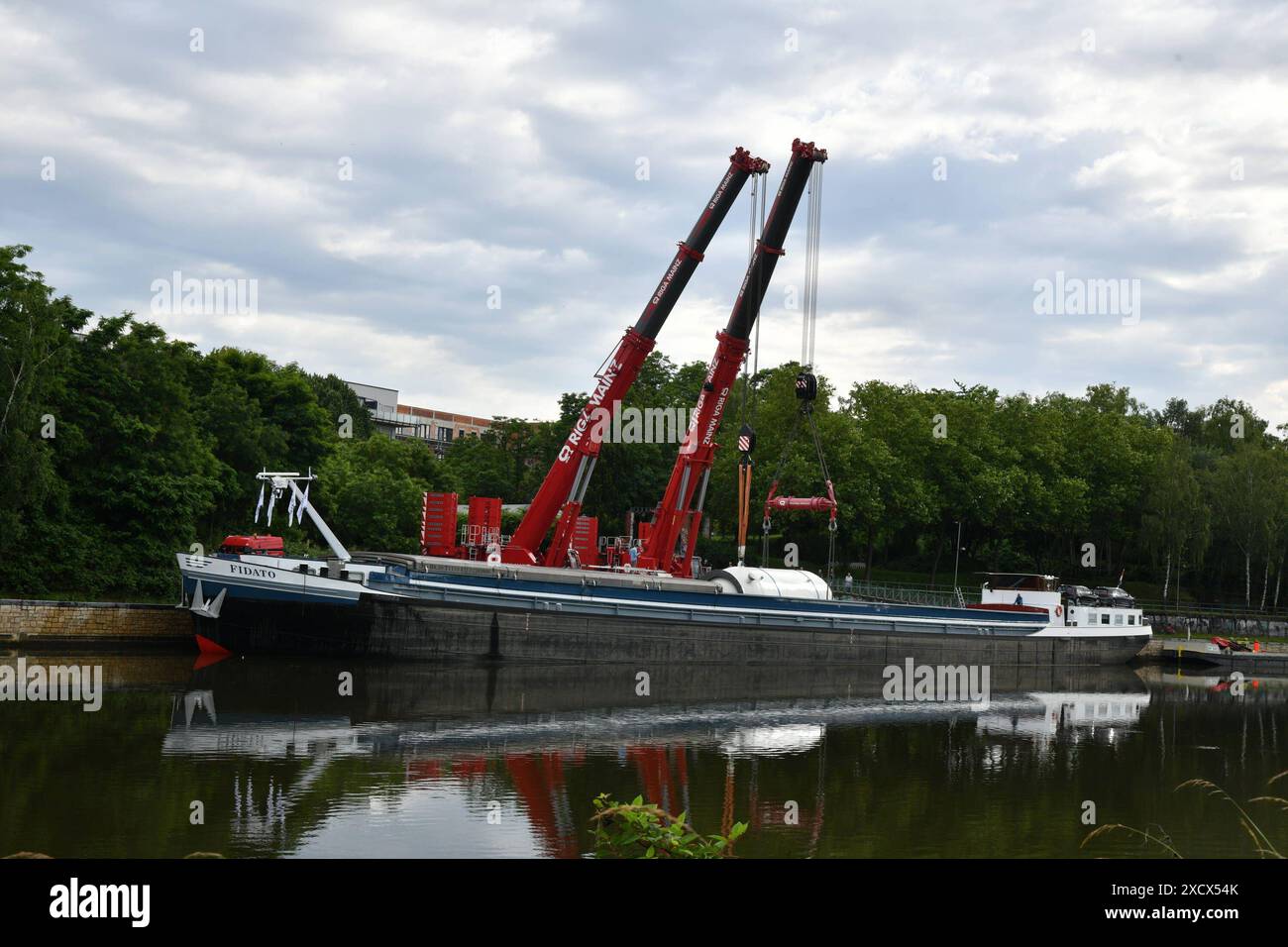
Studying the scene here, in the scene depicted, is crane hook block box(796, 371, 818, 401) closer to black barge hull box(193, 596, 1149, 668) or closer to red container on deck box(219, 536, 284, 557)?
black barge hull box(193, 596, 1149, 668)

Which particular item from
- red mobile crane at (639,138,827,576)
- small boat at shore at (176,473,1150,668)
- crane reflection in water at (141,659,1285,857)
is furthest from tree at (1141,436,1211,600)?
red mobile crane at (639,138,827,576)

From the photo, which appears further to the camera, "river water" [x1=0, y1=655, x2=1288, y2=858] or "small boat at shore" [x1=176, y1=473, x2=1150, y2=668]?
"small boat at shore" [x1=176, y1=473, x2=1150, y2=668]

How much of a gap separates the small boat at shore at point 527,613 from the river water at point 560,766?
95 centimetres

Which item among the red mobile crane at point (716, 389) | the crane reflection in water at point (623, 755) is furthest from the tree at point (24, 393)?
the red mobile crane at point (716, 389)

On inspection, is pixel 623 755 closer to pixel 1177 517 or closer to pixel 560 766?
pixel 560 766

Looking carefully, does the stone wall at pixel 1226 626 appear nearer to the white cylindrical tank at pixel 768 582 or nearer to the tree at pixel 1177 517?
the tree at pixel 1177 517

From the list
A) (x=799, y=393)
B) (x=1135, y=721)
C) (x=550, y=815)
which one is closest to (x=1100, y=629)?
(x=1135, y=721)

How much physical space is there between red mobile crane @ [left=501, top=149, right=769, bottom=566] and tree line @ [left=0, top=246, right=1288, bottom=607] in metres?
4.55

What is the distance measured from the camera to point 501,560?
4088cm

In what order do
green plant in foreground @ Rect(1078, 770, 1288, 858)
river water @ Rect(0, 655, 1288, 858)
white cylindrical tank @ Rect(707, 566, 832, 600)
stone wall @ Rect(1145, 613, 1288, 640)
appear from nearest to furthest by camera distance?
green plant in foreground @ Rect(1078, 770, 1288, 858) → river water @ Rect(0, 655, 1288, 858) → white cylindrical tank @ Rect(707, 566, 832, 600) → stone wall @ Rect(1145, 613, 1288, 640)

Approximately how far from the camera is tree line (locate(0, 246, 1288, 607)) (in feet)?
140

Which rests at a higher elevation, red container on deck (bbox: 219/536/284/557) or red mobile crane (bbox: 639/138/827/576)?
red mobile crane (bbox: 639/138/827/576)

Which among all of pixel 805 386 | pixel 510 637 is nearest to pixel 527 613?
pixel 510 637

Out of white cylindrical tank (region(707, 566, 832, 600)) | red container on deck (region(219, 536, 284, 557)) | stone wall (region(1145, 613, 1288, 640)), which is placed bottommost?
stone wall (region(1145, 613, 1288, 640))
